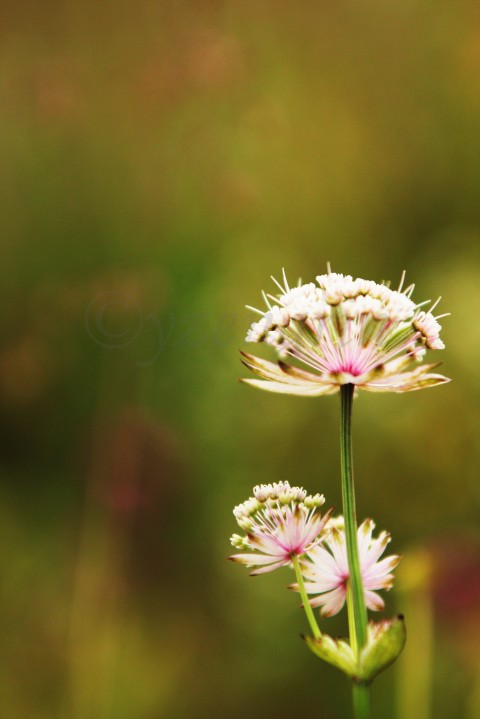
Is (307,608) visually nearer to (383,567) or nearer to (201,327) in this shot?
(383,567)

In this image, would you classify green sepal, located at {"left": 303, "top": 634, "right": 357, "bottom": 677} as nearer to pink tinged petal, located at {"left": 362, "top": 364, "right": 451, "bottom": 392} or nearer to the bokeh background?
pink tinged petal, located at {"left": 362, "top": 364, "right": 451, "bottom": 392}

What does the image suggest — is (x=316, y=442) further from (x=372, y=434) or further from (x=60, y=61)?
(x=60, y=61)

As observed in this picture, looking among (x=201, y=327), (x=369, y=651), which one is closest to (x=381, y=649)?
(x=369, y=651)

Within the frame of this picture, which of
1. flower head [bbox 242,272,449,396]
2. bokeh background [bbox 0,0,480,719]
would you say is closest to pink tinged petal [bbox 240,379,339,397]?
flower head [bbox 242,272,449,396]

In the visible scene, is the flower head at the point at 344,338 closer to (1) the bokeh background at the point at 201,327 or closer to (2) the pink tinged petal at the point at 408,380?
(2) the pink tinged petal at the point at 408,380

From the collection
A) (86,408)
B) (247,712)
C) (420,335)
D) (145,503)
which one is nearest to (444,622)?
(247,712)

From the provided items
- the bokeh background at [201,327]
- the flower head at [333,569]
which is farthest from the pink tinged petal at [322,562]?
the bokeh background at [201,327]

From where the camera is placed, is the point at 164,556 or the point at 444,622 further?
the point at 164,556
